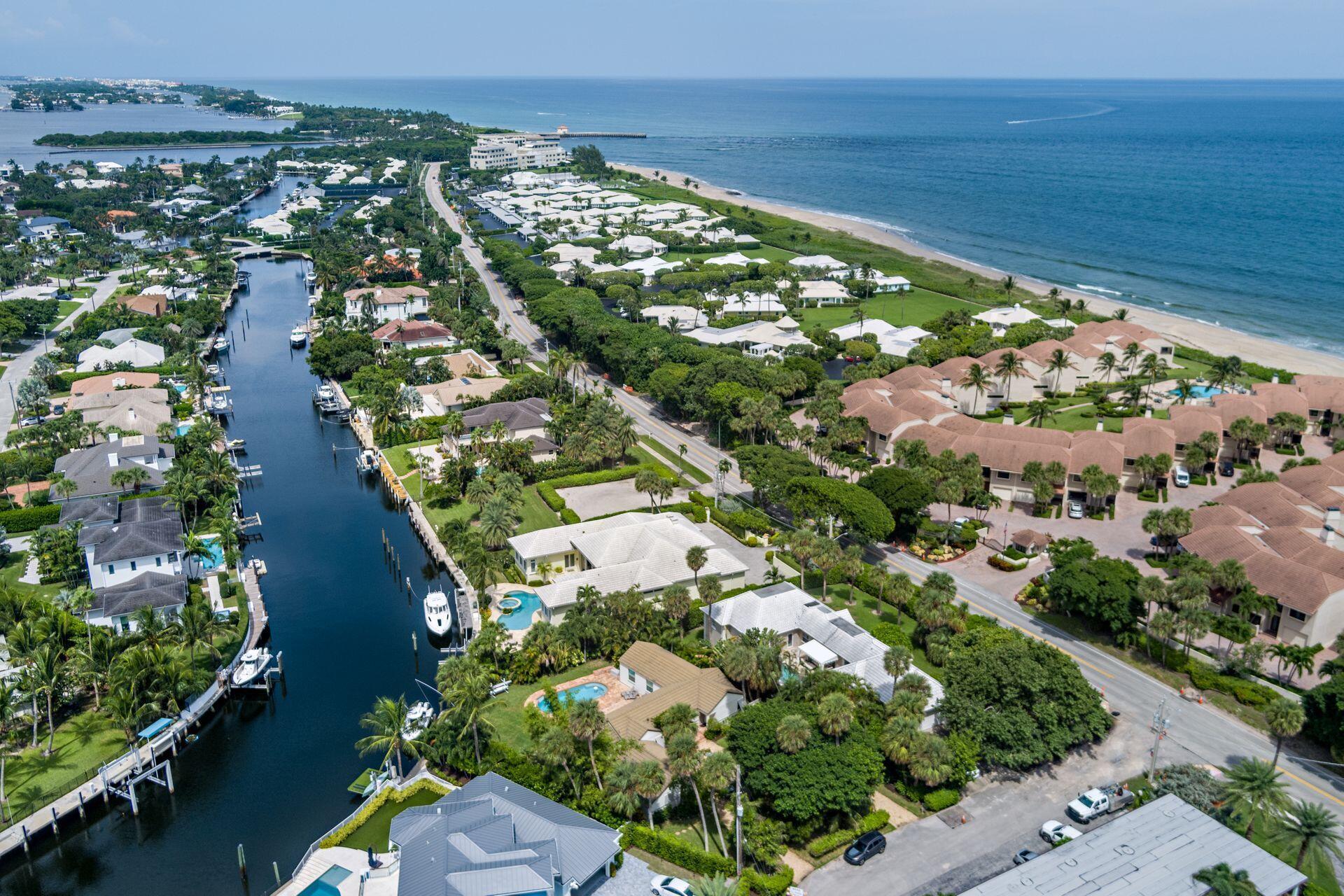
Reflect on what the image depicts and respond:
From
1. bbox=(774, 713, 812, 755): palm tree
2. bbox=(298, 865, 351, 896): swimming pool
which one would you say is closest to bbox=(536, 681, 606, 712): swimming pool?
bbox=(774, 713, 812, 755): palm tree

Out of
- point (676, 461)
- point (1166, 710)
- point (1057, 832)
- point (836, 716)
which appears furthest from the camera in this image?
point (676, 461)

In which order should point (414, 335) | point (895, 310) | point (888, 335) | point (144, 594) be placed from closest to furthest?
1. point (144, 594)
2. point (888, 335)
3. point (414, 335)
4. point (895, 310)

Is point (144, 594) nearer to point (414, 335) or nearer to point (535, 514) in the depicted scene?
point (535, 514)

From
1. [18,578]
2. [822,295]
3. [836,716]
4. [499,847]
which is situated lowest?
[18,578]

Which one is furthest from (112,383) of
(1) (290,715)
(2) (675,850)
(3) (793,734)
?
(3) (793,734)

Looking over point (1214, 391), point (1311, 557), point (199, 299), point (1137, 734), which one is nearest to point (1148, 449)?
point (1311, 557)

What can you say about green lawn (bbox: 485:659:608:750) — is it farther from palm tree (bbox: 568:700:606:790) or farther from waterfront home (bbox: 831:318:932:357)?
waterfront home (bbox: 831:318:932:357)
